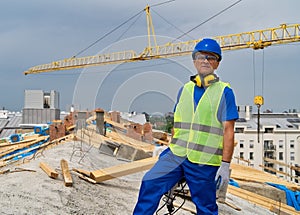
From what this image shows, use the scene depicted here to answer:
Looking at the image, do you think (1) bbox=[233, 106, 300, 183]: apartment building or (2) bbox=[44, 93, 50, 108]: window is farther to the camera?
(1) bbox=[233, 106, 300, 183]: apartment building

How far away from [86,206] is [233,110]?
2468mm

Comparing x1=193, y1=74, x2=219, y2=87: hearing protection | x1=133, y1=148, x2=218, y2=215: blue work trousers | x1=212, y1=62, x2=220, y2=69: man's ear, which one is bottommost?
x1=133, y1=148, x2=218, y2=215: blue work trousers

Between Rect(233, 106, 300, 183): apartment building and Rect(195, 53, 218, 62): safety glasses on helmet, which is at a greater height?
Rect(195, 53, 218, 62): safety glasses on helmet

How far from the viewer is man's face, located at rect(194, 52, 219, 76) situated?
3498mm

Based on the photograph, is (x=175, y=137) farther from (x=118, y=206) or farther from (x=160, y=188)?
(x=118, y=206)

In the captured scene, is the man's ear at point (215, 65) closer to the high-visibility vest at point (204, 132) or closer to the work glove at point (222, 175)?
the high-visibility vest at point (204, 132)

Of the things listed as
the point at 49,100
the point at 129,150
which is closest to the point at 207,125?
the point at 129,150

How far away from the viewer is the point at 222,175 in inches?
137

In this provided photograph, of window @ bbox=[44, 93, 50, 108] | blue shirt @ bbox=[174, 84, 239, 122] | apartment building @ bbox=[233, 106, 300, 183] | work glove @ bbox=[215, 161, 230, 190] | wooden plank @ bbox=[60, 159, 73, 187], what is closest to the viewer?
blue shirt @ bbox=[174, 84, 239, 122]

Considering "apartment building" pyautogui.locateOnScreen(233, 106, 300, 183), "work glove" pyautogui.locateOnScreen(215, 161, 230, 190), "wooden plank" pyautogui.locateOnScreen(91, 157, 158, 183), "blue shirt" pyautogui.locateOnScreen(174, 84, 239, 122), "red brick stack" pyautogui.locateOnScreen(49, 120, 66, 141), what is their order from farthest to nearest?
"apartment building" pyautogui.locateOnScreen(233, 106, 300, 183) < "red brick stack" pyautogui.locateOnScreen(49, 120, 66, 141) < "wooden plank" pyautogui.locateOnScreen(91, 157, 158, 183) < "work glove" pyautogui.locateOnScreen(215, 161, 230, 190) < "blue shirt" pyautogui.locateOnScreen(174, 84, 239, 122)

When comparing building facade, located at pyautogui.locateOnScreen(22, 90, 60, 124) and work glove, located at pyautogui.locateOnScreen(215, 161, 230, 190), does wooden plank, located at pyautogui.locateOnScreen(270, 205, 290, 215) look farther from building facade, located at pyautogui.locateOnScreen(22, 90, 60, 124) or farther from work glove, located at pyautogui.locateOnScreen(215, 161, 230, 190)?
building facade, located at pyautogui.locateOnScreen(22, 90, 60, 124)

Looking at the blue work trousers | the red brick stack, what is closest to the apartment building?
the red brick stack

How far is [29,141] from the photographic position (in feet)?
37.1

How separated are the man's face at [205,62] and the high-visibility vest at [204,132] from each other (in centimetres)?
16
